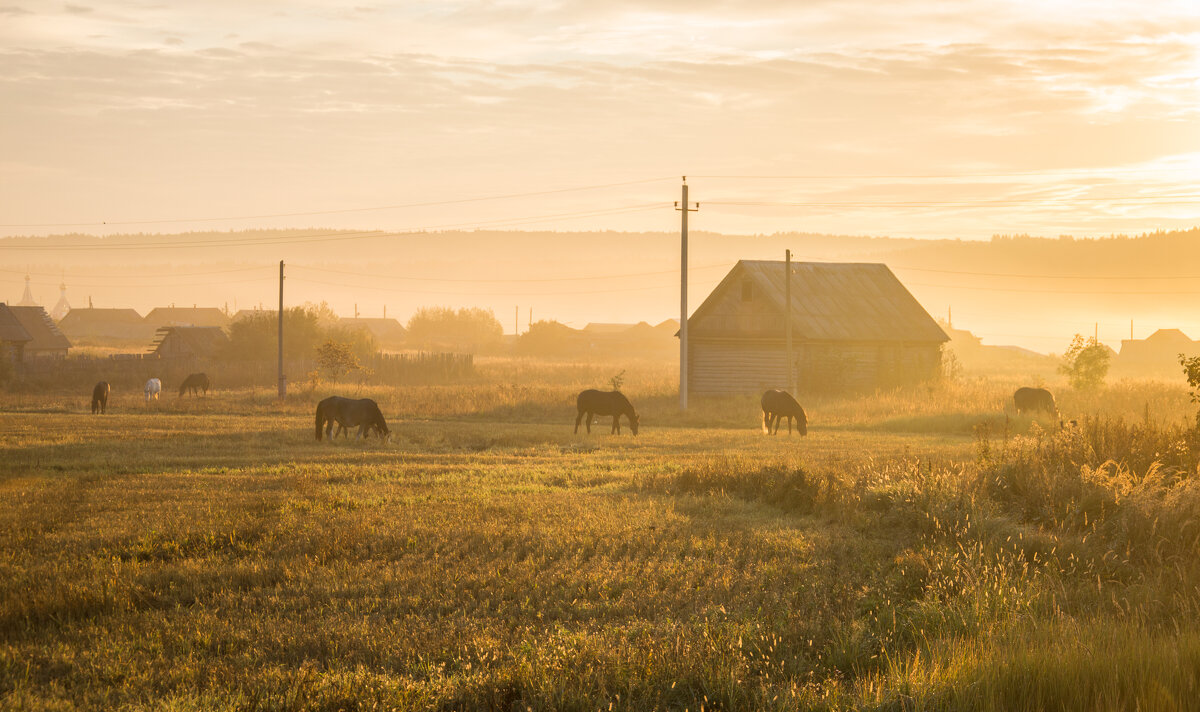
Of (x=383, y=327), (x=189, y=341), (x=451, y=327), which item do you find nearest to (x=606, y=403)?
(x=189, y=341)

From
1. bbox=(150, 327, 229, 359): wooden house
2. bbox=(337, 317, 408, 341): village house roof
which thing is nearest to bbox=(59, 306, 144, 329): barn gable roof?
bbox=(337, 317, 408, 341): village house roof

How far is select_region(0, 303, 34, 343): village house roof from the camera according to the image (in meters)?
68.5

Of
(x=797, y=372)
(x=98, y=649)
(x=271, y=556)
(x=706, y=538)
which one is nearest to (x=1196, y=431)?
(x=706, y=538)

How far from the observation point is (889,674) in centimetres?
676

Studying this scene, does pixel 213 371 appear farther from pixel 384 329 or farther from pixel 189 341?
pixel 384 329

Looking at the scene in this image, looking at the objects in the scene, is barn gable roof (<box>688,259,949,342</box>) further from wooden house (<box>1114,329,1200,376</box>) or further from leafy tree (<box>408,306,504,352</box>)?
leafy tree (<box>408,306,504,352</box>)

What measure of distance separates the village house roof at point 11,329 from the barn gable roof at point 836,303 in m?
49.4

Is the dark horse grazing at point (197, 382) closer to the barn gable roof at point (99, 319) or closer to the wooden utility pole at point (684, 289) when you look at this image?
the wooden utility pole at point (684, 289)

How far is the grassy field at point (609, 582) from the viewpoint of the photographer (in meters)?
6.88

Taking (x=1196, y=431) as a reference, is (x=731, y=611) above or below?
below

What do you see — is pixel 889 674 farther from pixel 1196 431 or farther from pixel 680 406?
pixel 680 406

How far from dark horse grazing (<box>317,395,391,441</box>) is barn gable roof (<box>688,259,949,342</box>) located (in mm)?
27077

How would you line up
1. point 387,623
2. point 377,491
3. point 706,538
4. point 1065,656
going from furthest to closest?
point 377,491 < point 706,538 < point 387,623 < point 1065,656

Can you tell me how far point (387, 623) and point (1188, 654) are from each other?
21.3 feet
